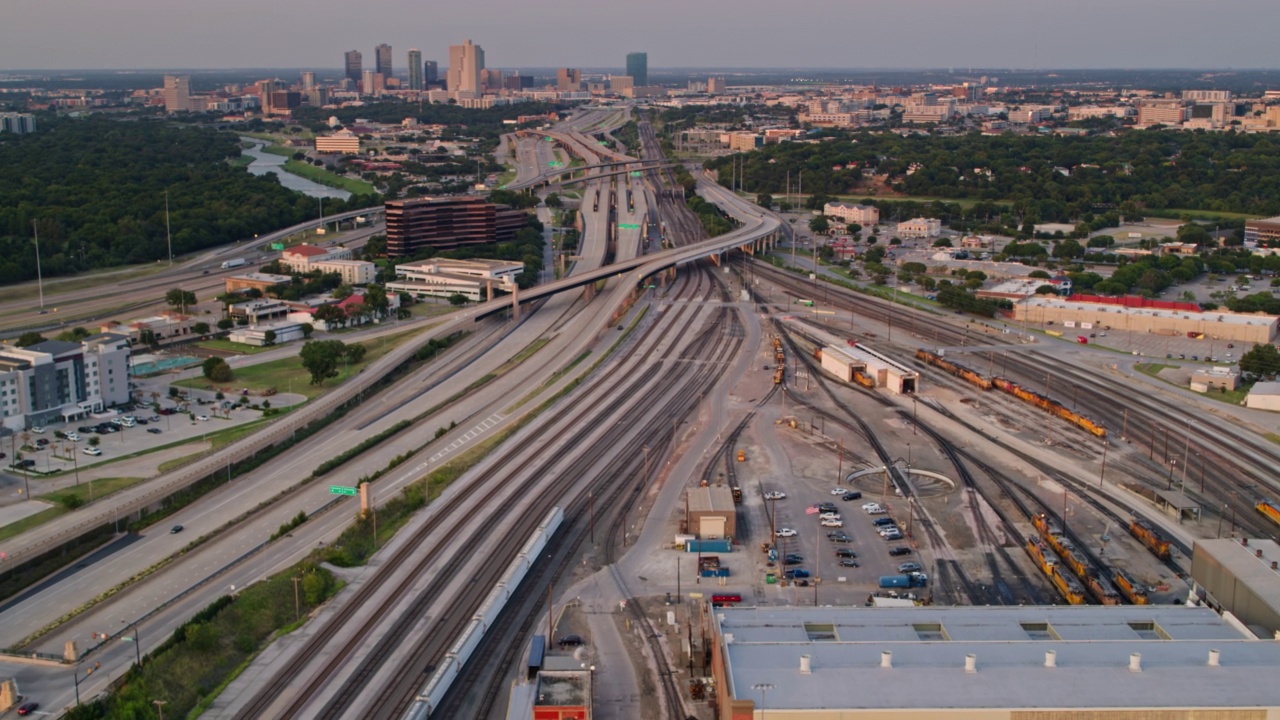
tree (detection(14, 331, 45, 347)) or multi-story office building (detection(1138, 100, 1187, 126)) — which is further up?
multi-story office building (detection(1138, 100, 1187, 126))

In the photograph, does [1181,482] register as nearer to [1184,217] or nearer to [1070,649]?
[1070,649]

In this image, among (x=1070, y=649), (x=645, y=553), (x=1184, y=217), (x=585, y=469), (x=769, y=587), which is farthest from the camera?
(x=1184, y=217)

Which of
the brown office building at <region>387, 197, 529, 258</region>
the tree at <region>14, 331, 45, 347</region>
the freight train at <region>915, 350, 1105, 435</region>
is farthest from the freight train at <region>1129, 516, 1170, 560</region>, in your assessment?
the brown office building at <region>387, 197, 529, 258</region>

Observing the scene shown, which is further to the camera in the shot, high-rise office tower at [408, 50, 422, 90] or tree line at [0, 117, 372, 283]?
high-rise office tower at [408, 50, 422, 90]

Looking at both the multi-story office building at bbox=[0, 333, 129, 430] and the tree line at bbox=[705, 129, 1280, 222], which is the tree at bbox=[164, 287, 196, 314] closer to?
the multi-story office building at bbox=[0, 333, 129, 430]

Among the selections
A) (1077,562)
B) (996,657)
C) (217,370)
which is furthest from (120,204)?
(996,657)

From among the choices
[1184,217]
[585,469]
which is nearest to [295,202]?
[585,469]

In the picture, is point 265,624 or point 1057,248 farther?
point 1057,248
